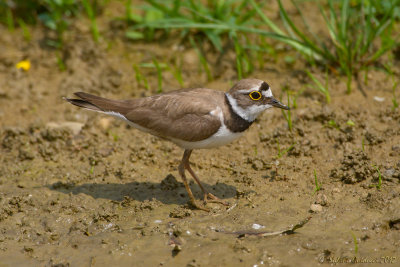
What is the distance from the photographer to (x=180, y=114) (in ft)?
18.9

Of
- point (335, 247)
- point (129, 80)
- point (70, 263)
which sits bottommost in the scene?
point (70, 263)

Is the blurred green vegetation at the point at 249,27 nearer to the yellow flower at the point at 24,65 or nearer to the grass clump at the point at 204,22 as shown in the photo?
the grass clump at the point at 204,22

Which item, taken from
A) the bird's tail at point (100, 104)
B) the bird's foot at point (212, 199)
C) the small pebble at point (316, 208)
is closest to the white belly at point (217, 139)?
the bird's foot at point (212, 199)

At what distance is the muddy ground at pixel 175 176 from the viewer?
5141mm

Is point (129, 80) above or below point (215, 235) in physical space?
above

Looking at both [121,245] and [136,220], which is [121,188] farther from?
[121,245]

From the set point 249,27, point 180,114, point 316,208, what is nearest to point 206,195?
point 180,114

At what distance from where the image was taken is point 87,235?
556 centimetres

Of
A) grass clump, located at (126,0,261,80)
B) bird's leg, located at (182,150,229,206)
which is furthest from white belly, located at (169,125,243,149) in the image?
grass clump, located at (126,0,261,80)

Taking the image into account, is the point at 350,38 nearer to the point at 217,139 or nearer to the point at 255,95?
the point at 255,95

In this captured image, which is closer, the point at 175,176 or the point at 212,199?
the point at 212,199

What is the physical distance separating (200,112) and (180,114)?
9.2 inches

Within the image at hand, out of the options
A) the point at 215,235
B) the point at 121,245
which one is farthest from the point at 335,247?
the point at 121,245

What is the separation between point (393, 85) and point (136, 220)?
13.3 feet
